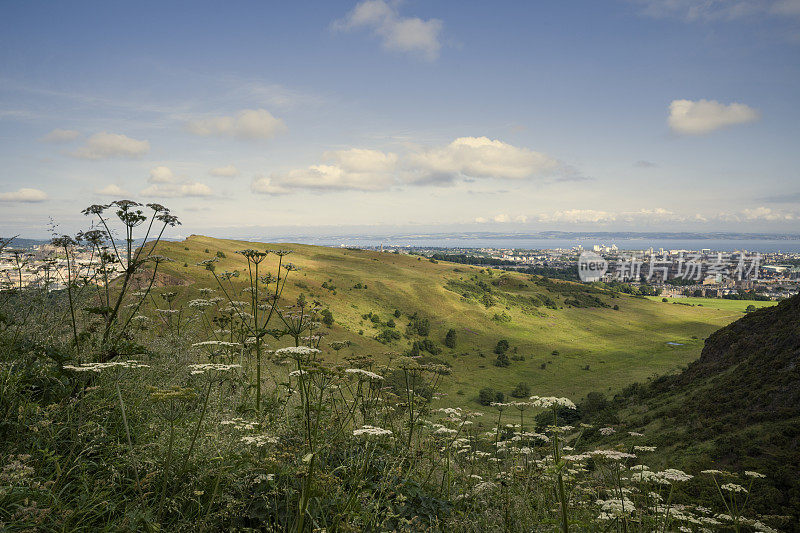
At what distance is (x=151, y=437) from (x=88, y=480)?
98cm

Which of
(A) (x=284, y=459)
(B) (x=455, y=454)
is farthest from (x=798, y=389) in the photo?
(A) (x=284, y=459)

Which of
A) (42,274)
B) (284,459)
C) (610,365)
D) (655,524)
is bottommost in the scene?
(610,365)

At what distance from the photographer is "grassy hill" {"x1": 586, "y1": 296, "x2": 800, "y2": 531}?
11.5 metres

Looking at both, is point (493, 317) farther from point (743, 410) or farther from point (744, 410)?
point (744, 410)

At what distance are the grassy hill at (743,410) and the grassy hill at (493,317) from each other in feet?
115

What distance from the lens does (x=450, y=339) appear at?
102 m

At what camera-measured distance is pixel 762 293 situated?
16812 centimetres

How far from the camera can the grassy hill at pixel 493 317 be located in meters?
80.2

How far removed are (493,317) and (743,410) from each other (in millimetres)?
109468

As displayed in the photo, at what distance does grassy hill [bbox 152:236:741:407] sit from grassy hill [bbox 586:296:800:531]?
35.1 metres

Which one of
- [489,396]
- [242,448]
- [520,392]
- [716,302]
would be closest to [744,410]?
[242,448]

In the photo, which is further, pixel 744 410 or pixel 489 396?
pixel 489 396

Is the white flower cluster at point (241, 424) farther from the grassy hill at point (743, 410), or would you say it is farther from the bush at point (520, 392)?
the bush at point (520, 392)

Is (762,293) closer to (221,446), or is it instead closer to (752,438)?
(752,438)
